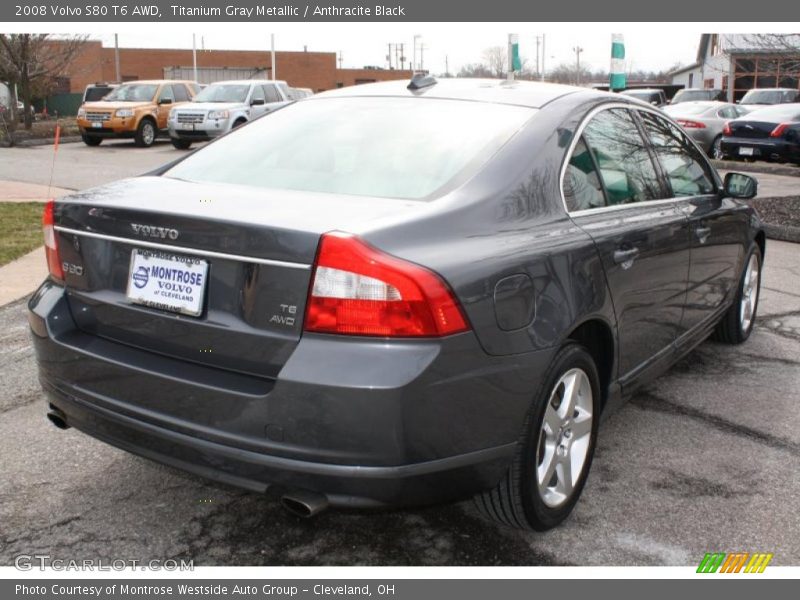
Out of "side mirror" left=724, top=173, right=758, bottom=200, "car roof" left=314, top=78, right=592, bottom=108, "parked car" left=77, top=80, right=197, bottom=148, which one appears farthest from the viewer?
"parked car" left=77, top=80, right=197, bottom=148

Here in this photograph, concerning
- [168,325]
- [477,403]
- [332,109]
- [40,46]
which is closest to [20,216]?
[332,109]

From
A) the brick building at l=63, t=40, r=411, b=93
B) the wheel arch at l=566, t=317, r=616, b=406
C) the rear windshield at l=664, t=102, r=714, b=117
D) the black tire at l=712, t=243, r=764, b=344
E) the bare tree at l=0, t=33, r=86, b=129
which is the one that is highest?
the brick building at l=63, t=40, r=411, b=93

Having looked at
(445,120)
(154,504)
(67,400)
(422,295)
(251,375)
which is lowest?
(154,504)

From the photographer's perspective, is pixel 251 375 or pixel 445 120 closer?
pixel 251 375

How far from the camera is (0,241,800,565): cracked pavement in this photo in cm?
305

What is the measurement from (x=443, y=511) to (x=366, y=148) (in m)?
1.45

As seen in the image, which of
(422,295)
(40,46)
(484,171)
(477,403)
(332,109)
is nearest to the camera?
(422,295)

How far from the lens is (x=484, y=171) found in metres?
3.00

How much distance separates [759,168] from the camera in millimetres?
17875

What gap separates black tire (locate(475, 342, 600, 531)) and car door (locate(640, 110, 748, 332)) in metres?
1.43

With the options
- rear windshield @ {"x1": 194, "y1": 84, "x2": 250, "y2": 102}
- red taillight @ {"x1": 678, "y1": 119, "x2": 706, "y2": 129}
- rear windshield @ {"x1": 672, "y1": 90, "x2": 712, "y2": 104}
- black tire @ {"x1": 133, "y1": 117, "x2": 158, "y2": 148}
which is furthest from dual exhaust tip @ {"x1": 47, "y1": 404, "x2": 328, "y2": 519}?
rear windshield @ {"x1": 672, "y1": 90, "x2": 712, "y2": 104}

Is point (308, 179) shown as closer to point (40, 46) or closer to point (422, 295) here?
point (422, 295)

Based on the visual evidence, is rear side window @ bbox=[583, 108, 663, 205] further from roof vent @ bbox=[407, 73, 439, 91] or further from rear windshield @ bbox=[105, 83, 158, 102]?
rear windshield @ bbox=[105, 83, 158, 102]

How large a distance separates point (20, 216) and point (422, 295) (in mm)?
9328
